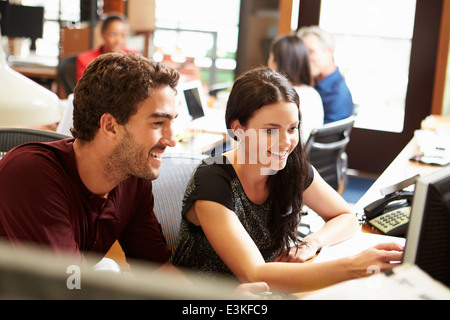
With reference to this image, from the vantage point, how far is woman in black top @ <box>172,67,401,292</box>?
1.55m

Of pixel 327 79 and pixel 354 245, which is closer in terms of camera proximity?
pixel 354 245

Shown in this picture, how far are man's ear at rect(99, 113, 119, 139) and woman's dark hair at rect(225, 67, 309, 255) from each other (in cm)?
45

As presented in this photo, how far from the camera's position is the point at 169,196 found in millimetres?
1753

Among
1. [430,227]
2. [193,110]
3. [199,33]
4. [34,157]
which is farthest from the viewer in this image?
[199,33]

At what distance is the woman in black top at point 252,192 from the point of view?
1550mm

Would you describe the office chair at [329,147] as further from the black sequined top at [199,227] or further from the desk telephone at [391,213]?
the black sequined top at [199,227]

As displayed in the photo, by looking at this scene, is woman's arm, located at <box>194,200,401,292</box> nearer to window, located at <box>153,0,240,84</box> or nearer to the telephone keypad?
the telephone keypad

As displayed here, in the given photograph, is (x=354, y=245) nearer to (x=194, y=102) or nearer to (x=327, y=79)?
(x=194, y=102)

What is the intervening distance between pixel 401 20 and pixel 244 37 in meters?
1.54

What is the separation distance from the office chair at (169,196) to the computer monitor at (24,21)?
5.17 meters

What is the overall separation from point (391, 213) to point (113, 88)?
113 cm

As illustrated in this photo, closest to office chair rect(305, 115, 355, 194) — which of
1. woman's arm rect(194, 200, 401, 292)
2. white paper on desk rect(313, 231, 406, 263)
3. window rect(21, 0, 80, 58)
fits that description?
white paper on desk rect(313, 231, 406, 263)

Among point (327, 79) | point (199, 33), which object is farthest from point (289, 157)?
point (199, 33)
